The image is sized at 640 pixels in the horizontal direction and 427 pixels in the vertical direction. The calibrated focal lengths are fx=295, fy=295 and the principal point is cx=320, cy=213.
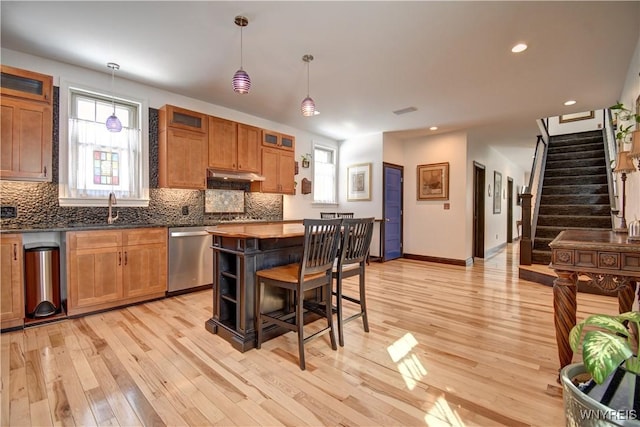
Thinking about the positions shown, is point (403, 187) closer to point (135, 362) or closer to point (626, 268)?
point (626, 268)

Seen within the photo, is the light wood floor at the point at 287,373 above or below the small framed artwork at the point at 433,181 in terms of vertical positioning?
below

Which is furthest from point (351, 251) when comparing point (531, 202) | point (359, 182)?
point (531, 202)

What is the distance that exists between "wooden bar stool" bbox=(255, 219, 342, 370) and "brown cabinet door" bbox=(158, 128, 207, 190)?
2263mm

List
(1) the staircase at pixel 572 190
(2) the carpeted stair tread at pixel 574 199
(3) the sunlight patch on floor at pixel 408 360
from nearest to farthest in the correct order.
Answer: (3) the sunlight patch on floor at pixel 408 360, (1) the staircase at pixel 572 190, (2) the carpeted stair tread at pixel 574 199

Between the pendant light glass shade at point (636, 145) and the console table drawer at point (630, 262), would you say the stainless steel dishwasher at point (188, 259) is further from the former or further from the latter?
the pendant light glass shade at point (636, 145)

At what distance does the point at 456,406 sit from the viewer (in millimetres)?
1682

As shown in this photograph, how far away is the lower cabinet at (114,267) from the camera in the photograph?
2994 millimetres

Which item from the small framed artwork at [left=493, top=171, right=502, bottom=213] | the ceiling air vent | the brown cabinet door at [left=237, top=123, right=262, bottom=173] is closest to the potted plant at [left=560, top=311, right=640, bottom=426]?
the ceiling air vent

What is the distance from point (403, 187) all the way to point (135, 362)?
5.78 meters

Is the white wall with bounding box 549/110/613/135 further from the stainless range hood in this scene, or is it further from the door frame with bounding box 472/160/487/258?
the stainless range hood

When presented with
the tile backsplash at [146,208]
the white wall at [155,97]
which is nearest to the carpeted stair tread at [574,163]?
the white wall at [155,97]

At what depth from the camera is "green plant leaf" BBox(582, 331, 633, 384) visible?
1.07m

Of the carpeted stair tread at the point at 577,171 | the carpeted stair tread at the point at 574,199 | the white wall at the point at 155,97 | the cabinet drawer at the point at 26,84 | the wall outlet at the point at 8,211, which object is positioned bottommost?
the wall outlet at the point at 8,211

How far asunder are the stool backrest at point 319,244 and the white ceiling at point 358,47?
1.72m
